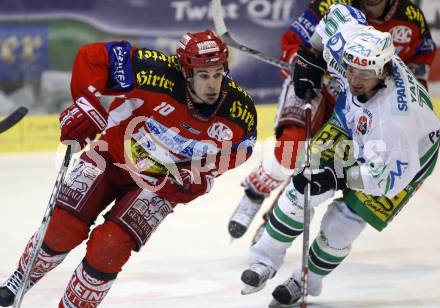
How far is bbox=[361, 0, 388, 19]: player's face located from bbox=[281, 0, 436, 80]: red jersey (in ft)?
0.07

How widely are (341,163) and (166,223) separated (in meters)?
1.74

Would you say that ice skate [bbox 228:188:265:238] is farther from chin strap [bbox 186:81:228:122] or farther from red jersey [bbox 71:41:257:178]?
chin strap [bbox 186:81:228:122]

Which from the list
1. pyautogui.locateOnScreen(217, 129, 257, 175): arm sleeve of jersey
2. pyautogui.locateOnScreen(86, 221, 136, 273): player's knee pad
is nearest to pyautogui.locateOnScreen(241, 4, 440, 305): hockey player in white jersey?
pyautogui.locateOnScreen(217, 129, 257, 175): arm sleeve of jersey

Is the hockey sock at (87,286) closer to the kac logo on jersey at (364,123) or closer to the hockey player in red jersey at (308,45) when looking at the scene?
the kac logo on jersey at (364,123)

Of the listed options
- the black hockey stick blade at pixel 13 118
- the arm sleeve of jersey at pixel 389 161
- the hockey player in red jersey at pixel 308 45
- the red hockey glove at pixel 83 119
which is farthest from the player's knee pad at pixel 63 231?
the hockey player in red jersey at pixel 308 45

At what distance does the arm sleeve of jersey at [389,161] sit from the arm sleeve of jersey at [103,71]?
1025 mm

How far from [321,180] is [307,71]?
2.50 feet

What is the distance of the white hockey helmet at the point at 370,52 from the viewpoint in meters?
4.07

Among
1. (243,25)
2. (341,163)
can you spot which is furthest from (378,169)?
(243,25)

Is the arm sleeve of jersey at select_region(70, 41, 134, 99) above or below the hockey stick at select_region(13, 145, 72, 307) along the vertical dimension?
above

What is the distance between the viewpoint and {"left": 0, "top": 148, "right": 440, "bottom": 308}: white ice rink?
4.74 metres

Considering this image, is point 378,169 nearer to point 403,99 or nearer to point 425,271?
point 403,99

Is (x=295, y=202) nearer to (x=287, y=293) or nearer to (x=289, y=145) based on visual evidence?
(x=287, y=293)

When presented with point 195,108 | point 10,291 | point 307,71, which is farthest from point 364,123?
point 10,291
